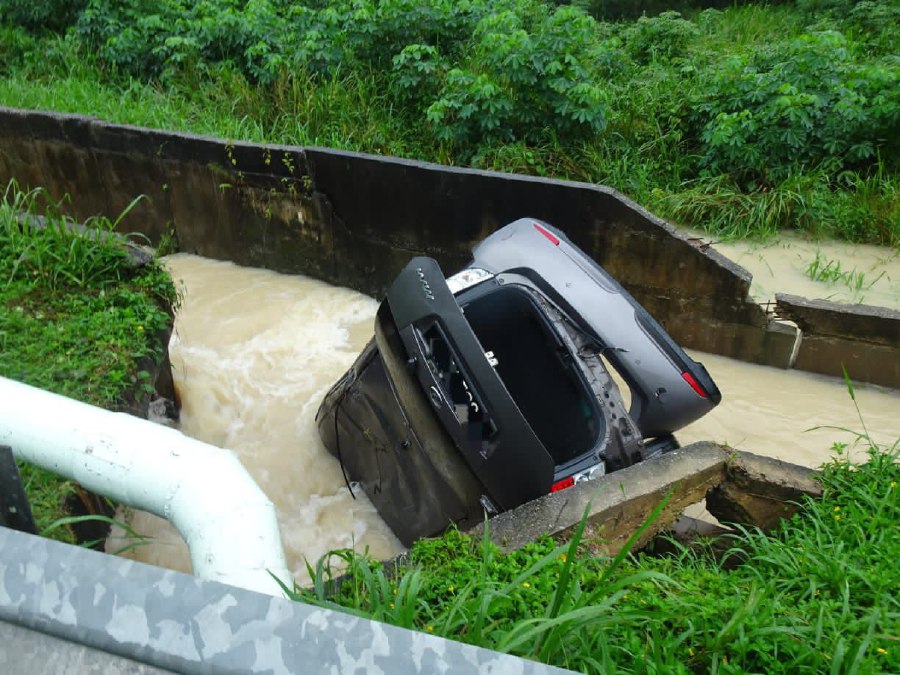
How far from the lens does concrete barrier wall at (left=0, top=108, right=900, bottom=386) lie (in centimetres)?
536

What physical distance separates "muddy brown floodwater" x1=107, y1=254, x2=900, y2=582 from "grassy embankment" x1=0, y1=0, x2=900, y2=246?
1754mm

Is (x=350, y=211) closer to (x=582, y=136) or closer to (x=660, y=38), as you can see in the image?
(x=582, y=136)

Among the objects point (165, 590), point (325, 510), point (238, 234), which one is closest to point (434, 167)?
point (238, 234)

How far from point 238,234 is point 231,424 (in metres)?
2.72

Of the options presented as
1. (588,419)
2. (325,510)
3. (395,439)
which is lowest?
(325,510)

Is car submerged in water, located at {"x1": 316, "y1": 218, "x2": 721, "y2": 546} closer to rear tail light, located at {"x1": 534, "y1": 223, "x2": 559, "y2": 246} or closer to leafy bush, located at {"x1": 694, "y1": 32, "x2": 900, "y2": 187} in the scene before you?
rear tail light, located at {"x1": 534, "y1": 223, "x2": 559, "y2": 246}

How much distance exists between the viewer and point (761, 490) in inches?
121

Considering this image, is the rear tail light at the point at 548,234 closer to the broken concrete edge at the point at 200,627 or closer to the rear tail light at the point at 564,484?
the rear tail light at the point at 564,484

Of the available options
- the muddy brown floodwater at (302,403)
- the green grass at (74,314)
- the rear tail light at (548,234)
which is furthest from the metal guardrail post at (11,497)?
the rear tail light at (548,234)

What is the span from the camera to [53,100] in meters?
7.57

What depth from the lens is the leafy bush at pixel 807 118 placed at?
21.0 ft

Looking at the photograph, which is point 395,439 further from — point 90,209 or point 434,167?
point 90,209

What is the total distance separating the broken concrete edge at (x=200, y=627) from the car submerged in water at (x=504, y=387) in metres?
2.02

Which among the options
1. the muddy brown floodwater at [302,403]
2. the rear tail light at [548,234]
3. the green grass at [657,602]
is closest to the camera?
the green grass at [657,602]
